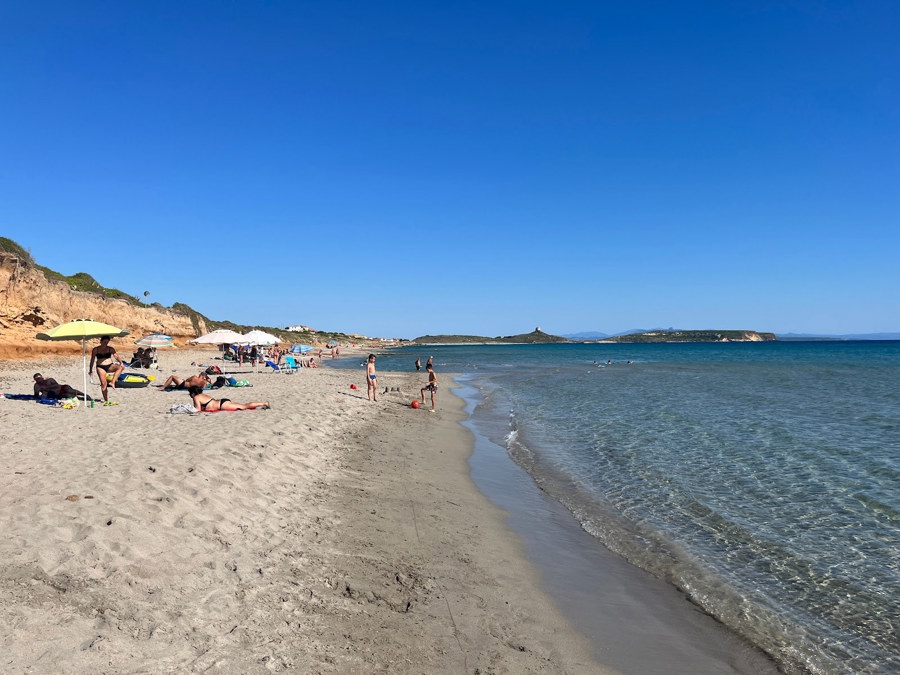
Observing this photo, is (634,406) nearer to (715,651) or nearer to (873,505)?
(873,505)

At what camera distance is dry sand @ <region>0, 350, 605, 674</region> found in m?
3.86

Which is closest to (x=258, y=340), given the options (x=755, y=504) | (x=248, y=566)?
(x=248, y=566)

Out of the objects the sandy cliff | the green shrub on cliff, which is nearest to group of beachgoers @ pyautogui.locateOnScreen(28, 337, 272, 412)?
the sandy cliff

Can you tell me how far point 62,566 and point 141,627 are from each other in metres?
→ 1.14

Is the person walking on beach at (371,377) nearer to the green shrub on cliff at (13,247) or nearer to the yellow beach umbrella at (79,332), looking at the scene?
the yellow beach umbrella at (79,332)

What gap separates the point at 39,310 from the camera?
102ft

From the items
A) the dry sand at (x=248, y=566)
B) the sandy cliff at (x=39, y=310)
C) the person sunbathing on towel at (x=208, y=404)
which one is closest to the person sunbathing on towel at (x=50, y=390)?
the person sunbathing on towel at (x=208, y=404)

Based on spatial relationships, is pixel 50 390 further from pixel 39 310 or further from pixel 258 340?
pixel 39 310

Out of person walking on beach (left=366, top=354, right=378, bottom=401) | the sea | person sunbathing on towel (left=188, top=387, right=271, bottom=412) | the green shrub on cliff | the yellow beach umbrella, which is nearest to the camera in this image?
the sea

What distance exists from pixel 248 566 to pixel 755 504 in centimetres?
832

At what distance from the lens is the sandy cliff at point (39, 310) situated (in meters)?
28.7


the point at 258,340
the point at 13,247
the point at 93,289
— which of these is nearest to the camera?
the point at 258,340

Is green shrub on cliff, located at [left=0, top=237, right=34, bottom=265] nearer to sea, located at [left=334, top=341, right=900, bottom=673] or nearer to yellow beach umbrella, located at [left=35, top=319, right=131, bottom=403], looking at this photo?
yellow beach umbrella, located at [left=35, top=319, right=131, bottom=403]

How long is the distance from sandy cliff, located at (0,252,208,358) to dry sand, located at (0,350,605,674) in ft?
83.9
